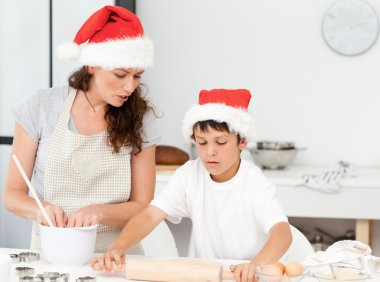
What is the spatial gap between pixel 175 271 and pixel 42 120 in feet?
2.26

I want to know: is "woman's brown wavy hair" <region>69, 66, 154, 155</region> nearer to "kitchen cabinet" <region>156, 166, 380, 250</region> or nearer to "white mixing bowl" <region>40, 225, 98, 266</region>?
"white mixing bowl" <region>40, 225, 98, 266</region>

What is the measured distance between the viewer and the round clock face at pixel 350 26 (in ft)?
13.1

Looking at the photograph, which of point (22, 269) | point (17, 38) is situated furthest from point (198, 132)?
point (17, 38)

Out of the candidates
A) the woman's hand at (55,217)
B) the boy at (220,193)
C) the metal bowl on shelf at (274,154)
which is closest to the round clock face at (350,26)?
the metal bowl on shelf at (274,154)

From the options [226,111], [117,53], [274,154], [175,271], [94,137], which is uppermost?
[117,53]

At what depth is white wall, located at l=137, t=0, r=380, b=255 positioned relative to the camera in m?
4.06

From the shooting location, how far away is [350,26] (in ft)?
13.2

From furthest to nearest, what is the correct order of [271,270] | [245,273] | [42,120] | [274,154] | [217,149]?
[274,154] < [42,120] < [217,149] < [245,273] < [271,270]

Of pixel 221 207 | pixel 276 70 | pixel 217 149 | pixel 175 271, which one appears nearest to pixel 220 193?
pixel 221 207

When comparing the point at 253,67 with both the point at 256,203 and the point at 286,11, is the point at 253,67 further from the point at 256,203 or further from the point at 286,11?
the point at 256,203

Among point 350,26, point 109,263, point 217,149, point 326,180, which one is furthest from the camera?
point 350,26

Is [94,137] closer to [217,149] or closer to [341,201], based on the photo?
[217,149]

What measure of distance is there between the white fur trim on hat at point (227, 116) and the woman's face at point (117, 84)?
19 centimetres

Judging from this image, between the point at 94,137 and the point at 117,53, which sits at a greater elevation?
the point at 117,53
